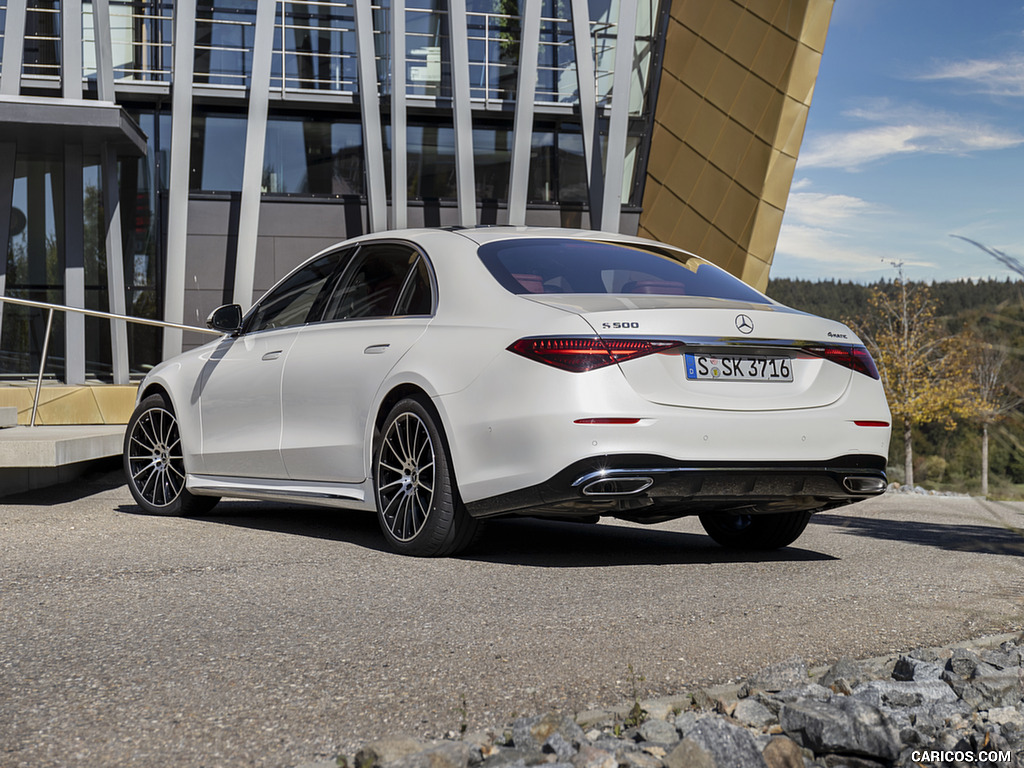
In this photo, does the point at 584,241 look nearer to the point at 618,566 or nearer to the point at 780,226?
the point at 618,566

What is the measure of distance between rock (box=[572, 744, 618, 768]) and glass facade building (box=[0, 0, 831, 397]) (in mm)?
16834

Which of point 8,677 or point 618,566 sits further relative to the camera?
point 618,566

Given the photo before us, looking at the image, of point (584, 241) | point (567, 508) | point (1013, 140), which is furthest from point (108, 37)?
point (1013, 140)

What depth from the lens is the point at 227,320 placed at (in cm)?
686

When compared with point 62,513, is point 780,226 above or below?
above

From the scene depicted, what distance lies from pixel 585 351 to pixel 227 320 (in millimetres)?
3144

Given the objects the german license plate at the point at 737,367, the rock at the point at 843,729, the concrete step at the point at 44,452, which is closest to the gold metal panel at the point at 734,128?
the concrete step at the point at 44,452

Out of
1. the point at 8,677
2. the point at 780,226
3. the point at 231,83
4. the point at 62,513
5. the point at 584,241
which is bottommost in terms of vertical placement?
the point at 62,513

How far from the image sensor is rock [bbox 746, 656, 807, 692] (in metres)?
2.93

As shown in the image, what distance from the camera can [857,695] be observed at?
288cm

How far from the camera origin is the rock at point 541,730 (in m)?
2.43

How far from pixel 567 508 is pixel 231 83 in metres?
17.4

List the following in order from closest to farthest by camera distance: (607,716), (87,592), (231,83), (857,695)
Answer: (607,716) → (857,695) → (87,592) → (231,83)

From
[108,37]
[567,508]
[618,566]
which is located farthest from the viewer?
[108,37]
